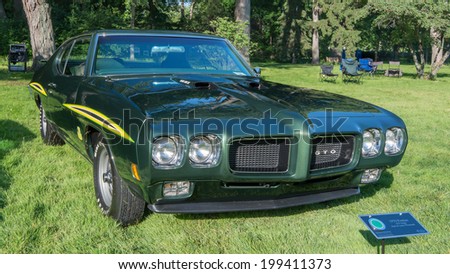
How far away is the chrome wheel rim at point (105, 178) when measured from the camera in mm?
3156

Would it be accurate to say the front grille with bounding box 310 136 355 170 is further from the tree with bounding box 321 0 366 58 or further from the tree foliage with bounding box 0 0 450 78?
the tree with bounding box 321 0 366 58

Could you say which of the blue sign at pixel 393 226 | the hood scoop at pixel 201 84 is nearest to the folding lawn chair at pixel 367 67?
the hood scoop at pixel 201 84

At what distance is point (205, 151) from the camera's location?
255cm

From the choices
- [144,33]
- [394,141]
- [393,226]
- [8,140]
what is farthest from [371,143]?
[8,140]

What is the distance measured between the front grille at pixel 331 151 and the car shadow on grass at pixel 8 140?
2.41 m

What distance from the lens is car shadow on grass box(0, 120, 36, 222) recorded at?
3.85 metres

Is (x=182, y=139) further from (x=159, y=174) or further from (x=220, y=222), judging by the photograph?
(x=220, y=222)

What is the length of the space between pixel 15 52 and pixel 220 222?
1427 cm

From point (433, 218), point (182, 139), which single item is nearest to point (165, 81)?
point (182, 139)

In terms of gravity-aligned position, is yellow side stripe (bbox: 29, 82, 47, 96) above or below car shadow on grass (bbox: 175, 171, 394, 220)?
above

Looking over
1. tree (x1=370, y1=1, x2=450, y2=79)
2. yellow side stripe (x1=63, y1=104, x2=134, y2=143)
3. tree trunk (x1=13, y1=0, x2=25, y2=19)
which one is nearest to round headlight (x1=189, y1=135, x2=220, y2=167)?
yellow side stripe (x1=63, y1=104, x2=134, y2=143)

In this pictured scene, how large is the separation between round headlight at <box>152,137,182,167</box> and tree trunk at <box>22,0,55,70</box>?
1177cm

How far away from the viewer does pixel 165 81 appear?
3.44m

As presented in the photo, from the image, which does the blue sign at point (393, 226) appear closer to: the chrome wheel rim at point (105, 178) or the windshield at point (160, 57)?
the chrome wheel rim at point (105, 178)
